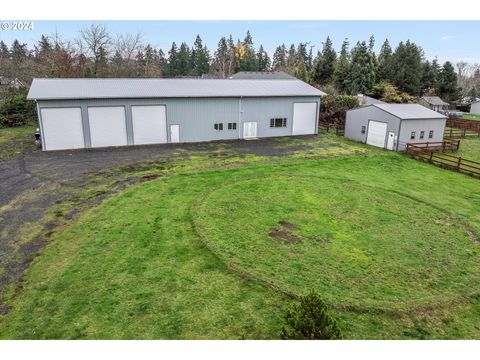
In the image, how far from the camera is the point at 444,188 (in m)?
17.7

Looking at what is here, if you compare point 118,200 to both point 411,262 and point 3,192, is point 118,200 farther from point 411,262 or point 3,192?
point 411,262

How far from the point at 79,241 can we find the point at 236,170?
33.4 ft

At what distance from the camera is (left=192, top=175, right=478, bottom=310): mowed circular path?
9.12 m

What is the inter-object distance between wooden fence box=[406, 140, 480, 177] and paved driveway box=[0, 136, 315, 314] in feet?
27.1

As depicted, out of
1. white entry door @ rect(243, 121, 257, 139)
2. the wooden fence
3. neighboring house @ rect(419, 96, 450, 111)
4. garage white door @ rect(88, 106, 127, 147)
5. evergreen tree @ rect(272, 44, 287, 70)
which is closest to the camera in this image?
the wooden fence

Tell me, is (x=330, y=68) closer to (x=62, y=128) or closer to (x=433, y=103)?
(x=433, y=103)

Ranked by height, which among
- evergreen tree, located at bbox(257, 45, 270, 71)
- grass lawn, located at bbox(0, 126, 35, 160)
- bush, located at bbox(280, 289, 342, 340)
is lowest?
grass lawn, located at bbox(0, 126, 35, 160)

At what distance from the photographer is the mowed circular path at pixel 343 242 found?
9117mm

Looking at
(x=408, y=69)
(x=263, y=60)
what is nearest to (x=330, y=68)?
(x=408, y=69)

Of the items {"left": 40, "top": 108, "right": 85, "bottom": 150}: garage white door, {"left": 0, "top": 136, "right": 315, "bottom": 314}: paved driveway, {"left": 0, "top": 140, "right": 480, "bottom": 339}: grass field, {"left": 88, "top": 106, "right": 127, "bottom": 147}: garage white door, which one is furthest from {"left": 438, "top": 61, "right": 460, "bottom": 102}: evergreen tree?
{"left": 40, "top": 108, "right": 85, "bottom": 150}: garage white door

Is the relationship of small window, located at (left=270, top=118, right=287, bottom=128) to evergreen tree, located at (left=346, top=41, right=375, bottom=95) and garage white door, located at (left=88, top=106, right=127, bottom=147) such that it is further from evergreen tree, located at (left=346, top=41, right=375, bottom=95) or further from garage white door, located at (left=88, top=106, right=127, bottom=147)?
evergreen tree, located at (left=346, top=41, right=375, bottom=95)

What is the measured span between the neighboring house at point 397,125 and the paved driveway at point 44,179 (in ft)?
17.4

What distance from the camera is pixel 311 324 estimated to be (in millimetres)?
6312

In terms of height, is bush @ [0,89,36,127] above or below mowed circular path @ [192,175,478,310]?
above
